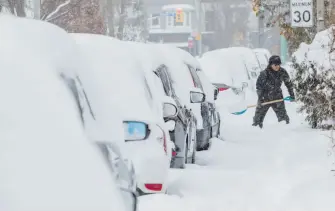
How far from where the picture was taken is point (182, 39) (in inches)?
4058

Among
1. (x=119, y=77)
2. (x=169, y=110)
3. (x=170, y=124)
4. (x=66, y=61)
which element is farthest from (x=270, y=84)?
(x=66, y=61)

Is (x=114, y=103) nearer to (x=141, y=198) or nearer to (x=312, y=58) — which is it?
(x=141, y=198)

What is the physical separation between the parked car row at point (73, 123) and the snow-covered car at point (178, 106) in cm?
102

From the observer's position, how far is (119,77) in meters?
7.72

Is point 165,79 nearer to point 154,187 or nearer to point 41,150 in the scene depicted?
point 154,187

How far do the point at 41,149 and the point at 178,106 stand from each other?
6.60 meters

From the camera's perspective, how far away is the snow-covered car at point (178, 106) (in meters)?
9.48

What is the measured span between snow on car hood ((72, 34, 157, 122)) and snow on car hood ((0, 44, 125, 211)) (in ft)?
11.2

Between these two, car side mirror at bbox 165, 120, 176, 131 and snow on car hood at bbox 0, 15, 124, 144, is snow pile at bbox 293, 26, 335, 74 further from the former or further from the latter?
snow on car hood at bbox 0, 15, 124, 144

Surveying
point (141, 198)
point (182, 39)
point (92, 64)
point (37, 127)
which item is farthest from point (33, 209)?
point (182, 39)

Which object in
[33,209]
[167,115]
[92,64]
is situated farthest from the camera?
[167,115]

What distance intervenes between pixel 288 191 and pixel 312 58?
6510 mm

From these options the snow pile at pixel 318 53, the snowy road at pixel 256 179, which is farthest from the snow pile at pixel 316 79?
the snowy road at pixel 256 179

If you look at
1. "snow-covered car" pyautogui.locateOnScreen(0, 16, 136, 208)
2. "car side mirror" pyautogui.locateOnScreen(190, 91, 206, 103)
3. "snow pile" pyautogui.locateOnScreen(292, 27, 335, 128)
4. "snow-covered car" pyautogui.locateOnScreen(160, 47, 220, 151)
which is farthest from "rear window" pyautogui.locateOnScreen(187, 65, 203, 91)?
"snow-covered car" pyautogui.locateOnScreen(0, 16, 136, 208)
